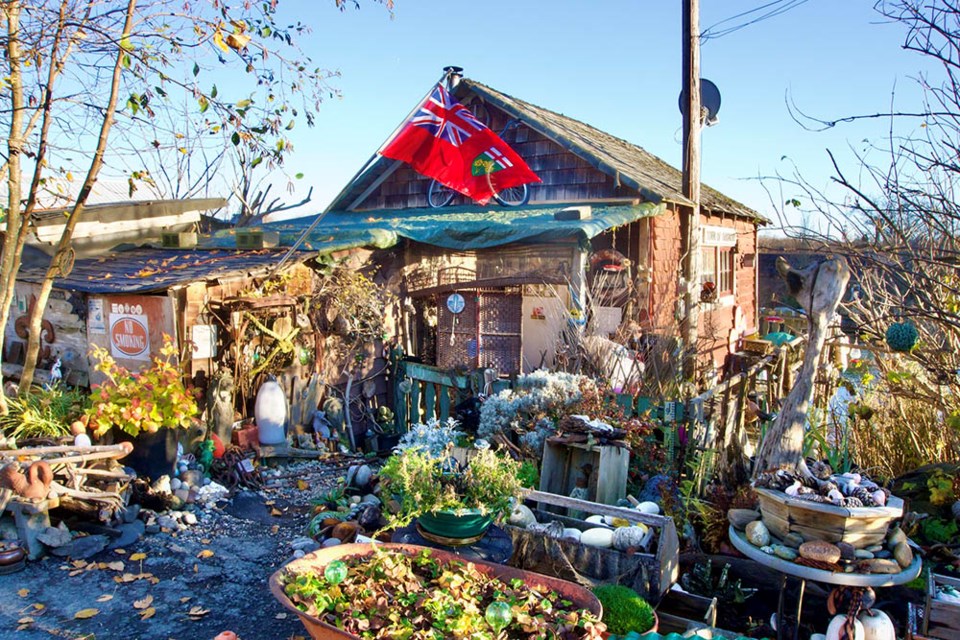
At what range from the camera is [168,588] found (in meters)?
5.39

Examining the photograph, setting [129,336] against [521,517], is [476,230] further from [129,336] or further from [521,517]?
[521,517]

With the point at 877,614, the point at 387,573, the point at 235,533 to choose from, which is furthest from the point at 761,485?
the point at 235,533

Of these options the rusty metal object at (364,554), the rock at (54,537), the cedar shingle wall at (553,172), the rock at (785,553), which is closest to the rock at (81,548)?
the rock at (54,537)

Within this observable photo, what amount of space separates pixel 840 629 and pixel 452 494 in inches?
87.5

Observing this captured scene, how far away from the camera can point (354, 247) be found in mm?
10203

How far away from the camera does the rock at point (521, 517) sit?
4730 millimetres

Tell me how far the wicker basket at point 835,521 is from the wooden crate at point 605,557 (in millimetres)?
738

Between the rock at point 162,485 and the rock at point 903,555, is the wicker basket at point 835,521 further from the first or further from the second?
the rock at point 162,485

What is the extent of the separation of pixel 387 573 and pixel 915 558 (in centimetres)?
293

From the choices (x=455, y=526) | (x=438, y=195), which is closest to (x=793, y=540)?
(x=455, y=526)

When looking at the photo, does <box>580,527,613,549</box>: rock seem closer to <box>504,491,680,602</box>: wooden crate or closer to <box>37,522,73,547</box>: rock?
<box>504,491,680,602</box>: wooden crate

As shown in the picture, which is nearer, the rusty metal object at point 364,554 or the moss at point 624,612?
the rusty metal object at point 364,554

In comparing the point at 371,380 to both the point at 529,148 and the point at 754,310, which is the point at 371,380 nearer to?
the point at 529,148

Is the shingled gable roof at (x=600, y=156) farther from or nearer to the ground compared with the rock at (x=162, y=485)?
farther from the ground
